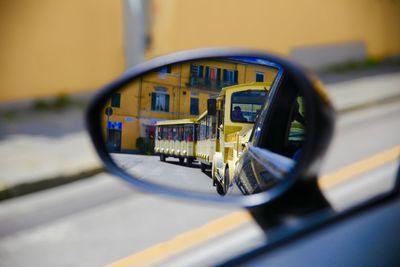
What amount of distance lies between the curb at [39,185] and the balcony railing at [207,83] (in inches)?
141

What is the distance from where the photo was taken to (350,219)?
1.59 meters

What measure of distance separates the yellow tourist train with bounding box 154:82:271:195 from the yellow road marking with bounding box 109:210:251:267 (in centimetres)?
112

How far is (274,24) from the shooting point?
840 centimetres

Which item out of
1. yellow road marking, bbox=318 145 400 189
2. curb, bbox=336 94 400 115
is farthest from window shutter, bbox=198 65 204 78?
curb, bbox=336 94 400 115

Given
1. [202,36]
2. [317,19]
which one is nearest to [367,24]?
[317,19]

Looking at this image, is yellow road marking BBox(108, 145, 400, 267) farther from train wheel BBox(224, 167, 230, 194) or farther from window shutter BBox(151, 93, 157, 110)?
window shutter BBox(151, 93, 157, 110)

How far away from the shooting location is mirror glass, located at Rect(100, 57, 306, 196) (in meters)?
1.19

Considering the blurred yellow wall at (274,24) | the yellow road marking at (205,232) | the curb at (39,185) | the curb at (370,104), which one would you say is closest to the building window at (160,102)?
the yellow road marking at (205,232)

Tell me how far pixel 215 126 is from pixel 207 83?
0.38 feet

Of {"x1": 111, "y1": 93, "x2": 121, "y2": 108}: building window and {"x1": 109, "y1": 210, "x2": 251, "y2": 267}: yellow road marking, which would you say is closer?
{"x1": 111, "y1": 93, "x2": 121, "y2": 108}: building window

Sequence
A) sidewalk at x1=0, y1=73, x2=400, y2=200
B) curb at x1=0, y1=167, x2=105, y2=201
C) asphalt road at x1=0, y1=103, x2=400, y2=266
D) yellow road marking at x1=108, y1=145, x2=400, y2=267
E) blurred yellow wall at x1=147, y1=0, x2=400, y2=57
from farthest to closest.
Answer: blurred yellow wall at x1=147, y1=0, x2=400, y2=57, sidewalk at x1=0, y1=73, x2=400, y2=200, curb at x1=0, y1=167, x2=105, y2=201, asphalt road at x1=0, y1=103, x2=400, y2=266, yellow road marking at x1=108, y1=145, x2=400, y2=267

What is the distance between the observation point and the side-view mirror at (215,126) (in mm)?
1176

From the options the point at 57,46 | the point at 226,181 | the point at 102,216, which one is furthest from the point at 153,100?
the point at 57,46

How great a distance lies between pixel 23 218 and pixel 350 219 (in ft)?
9.49
